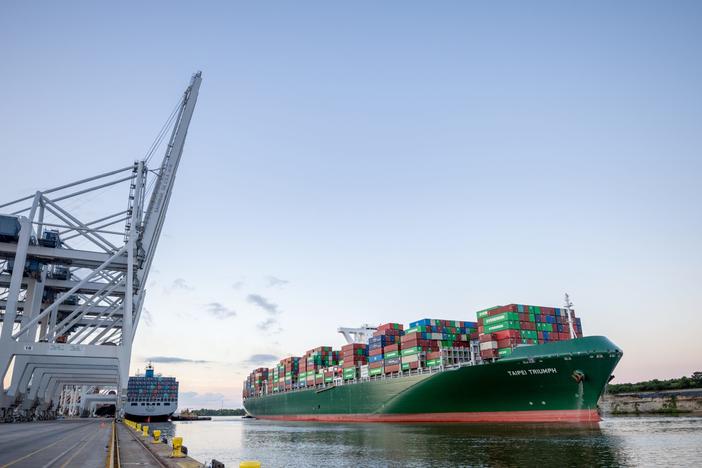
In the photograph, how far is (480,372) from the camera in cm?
3869

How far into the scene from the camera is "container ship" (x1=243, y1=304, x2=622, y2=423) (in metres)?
34.8

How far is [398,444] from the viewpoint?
93.0 feet

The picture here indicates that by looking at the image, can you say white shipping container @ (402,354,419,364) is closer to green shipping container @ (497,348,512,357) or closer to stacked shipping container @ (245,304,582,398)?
stacked shipping container @ (245,304,582,398)

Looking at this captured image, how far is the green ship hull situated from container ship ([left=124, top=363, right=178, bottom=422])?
63.0 m

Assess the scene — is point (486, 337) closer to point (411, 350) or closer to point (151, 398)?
point (411, 350)

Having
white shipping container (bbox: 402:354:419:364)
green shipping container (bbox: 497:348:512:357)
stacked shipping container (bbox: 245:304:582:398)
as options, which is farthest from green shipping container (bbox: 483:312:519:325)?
white shipping container (bbox: 402:354:419:364)

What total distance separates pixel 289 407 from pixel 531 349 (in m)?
53.2

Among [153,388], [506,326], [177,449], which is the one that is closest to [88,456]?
[177,449]

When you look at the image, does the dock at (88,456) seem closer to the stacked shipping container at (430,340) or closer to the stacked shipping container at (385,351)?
the stacked shipping container at (430,340)

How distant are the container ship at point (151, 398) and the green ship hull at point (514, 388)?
207 ft

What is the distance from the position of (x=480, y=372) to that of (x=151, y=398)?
84.9 m

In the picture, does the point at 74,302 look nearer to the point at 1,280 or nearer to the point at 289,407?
the point at 1,280

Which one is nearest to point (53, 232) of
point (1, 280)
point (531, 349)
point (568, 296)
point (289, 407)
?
point (1, 280)

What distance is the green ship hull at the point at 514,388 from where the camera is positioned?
112 ft
